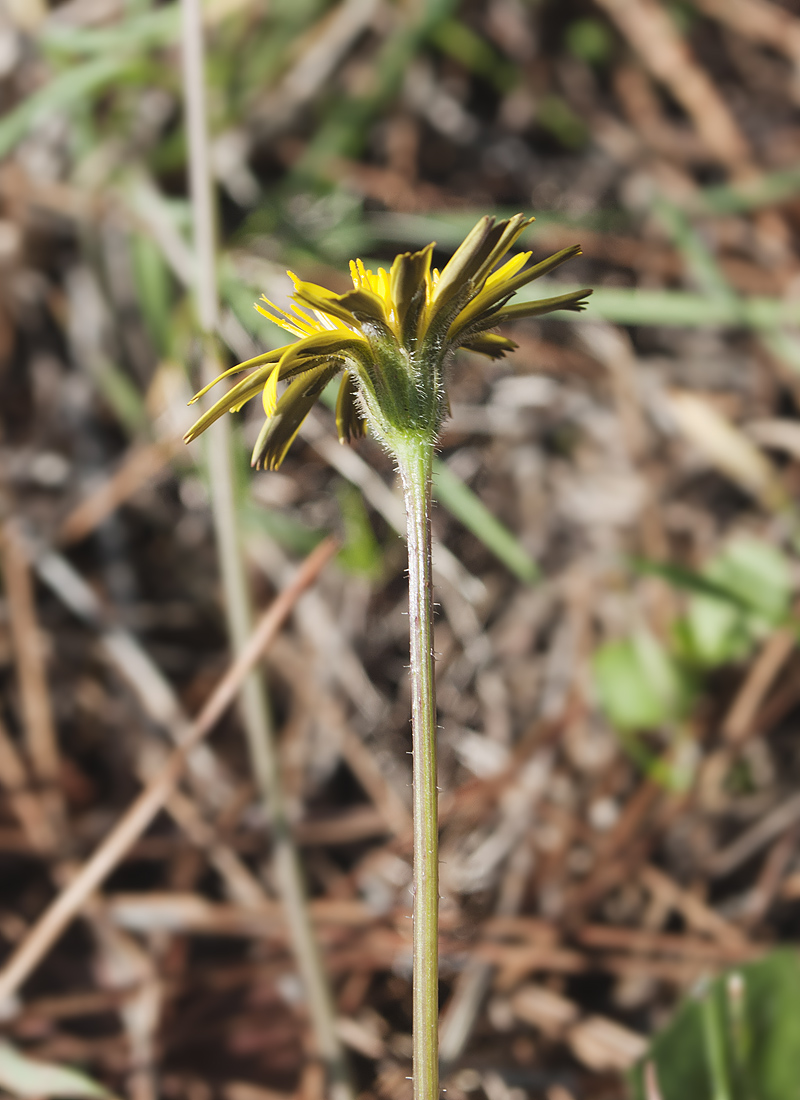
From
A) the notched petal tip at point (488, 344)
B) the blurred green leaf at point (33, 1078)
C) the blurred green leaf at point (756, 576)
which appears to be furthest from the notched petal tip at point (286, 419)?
the blurred green leaf at point (756, 576)

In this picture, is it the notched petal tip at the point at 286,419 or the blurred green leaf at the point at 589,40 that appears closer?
the notched petal tip at the point at 286,419

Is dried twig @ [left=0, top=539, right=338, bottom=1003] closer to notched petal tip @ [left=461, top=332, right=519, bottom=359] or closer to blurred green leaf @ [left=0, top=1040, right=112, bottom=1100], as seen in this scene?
blurred green leaf @ [left=0, top=1040, right=112, bottom=1100]

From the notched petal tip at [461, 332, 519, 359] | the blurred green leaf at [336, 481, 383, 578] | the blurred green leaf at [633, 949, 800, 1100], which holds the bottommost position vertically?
the blurred green leaf at [633, 949, 800, 1100]

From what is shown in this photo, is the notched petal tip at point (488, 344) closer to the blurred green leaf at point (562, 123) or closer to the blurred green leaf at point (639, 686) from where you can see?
the blurred green leaf at point (639, 686)

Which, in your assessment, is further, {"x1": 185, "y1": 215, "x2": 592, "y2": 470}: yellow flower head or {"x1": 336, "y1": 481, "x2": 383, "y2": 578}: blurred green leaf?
{"x1": 336, "y1": 481, "x2": 383, "y2": 578}: blurred green leaf

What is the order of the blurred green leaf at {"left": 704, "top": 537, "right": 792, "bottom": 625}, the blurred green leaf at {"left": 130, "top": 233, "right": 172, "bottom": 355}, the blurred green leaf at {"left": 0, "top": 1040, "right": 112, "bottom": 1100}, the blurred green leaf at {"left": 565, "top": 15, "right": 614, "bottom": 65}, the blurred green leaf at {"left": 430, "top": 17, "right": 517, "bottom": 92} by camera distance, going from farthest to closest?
the blurred green leaf at {"left": 565, "top": 15, "right": 614, "bottom": 65}, the blurred green leaf at {"left": 430, "top": 17, "right": 517, "bottom": 92}, the blurred green leaf at {"left": 130, "top": 233, "right": 172, "bottom": 355}, the blurred green leaf at {"left": 704, "top": 537, "right": 792, "bottom": 625}, the blurred green leaf at {"left": 0, "top": 1040, "right": 112, "bottom": 1100}

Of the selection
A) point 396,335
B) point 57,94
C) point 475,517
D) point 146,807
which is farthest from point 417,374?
point 57,94

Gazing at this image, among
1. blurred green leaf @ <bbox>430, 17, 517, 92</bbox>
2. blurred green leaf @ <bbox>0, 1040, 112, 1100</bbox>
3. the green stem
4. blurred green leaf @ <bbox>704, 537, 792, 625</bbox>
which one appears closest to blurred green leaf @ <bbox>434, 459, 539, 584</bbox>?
blurred green leaf @ <bbox>704, 537, 792, 625</bbox>

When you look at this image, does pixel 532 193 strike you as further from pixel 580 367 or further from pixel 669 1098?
pixel 669 1098
